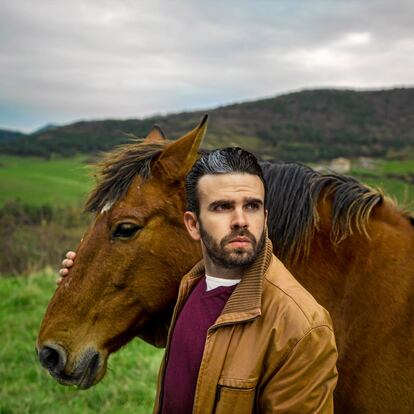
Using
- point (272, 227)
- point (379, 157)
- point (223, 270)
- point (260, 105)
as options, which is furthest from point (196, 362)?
point (260, 105)

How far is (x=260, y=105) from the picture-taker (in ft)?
193

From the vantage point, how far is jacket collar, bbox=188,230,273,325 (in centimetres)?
177

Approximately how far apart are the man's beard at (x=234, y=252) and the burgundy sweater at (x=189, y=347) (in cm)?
13

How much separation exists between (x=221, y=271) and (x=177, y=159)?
94cm

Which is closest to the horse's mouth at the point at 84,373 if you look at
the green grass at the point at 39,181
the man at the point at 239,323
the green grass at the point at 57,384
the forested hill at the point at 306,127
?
the man at the point at 239,323

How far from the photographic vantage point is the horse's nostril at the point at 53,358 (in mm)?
2547


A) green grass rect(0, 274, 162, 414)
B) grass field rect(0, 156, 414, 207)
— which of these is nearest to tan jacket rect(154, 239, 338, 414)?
green grass rect(0, 274, 162, 414)

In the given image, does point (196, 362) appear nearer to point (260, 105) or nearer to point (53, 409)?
point (53, 409)

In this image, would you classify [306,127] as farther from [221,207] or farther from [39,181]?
[221,207]

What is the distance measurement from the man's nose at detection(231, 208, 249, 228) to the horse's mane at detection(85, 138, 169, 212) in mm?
974

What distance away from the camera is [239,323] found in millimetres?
1790

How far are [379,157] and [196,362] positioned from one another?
48.0 metres

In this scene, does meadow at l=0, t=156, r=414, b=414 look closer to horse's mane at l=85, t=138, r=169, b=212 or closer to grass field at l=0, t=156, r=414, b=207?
→ horse's mane at l=85, t=138, r=169, b=212

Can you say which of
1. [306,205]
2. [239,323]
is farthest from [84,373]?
[306,205]
